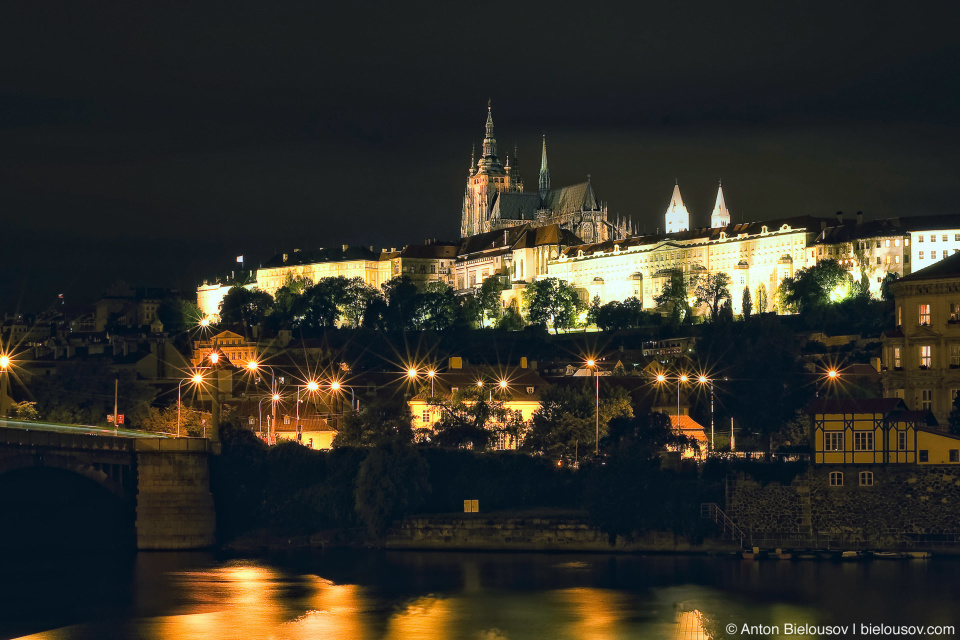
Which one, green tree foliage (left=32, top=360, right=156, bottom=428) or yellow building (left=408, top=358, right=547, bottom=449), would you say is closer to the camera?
yellow building (left=408, top=358, right=547, bottom=449)

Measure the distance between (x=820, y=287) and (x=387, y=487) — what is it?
361 feet

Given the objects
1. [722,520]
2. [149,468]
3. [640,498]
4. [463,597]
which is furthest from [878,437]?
[149,468]

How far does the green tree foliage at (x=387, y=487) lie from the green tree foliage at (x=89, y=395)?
23.9 m

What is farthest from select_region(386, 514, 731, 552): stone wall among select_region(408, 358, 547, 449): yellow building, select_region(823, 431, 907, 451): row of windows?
select_region(408, 358, 547, 449): yellow building

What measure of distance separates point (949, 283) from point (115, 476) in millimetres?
39441

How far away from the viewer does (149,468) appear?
265 ft

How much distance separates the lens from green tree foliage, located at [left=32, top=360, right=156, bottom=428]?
103438mm

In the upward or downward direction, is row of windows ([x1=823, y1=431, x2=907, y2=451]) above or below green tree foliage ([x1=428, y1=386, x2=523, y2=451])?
below

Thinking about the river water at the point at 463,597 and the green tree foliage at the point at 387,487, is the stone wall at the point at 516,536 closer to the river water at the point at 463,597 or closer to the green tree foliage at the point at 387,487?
the green tree foliage at the point at 387,487

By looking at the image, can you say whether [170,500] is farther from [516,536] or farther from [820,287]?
[820,287]

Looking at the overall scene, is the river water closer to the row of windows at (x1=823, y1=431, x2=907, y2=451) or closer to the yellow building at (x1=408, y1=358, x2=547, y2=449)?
the row of windows at (x1=823, y1=431, x2=907, y2=451)

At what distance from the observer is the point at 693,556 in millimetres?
75500

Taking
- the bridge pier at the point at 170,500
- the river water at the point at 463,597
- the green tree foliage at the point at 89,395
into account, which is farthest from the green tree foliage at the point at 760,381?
the green tree foliage at the point at 89,395

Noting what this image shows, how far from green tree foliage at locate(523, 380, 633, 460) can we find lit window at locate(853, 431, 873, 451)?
14.0 metres
